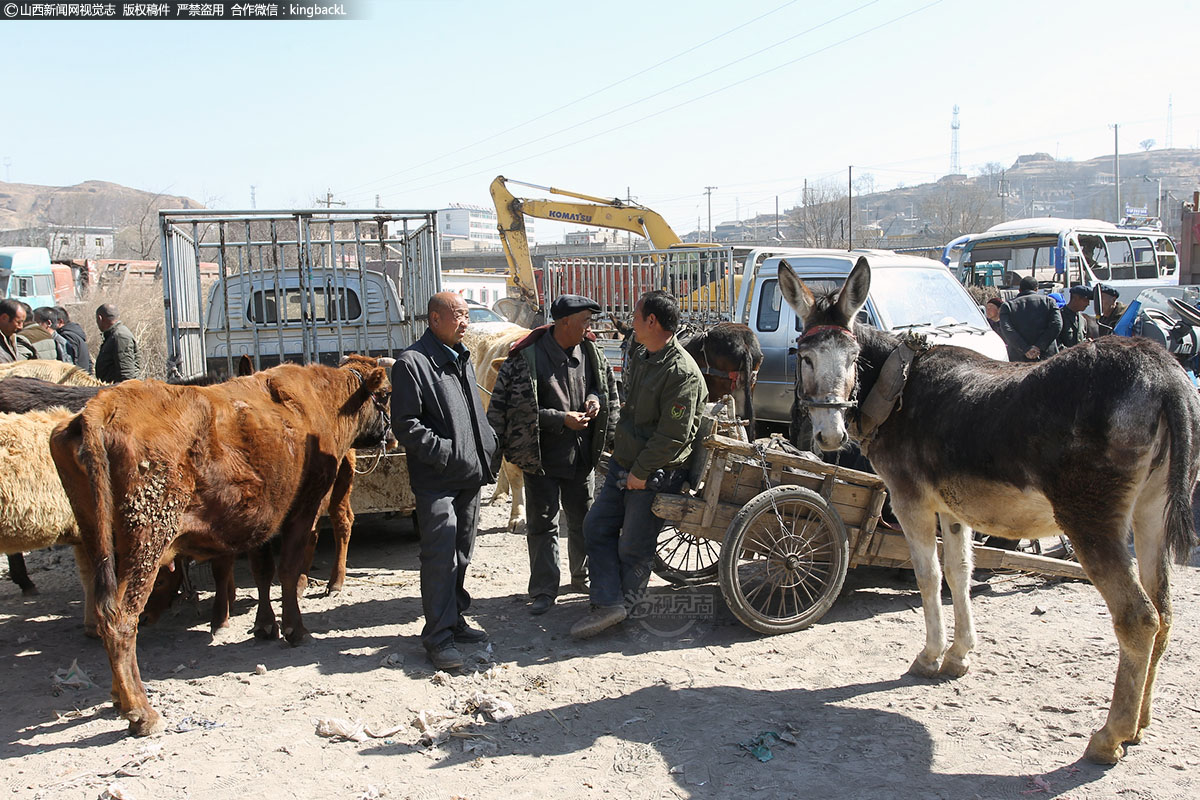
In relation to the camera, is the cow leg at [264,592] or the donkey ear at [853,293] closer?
the donkey ear at [853,293]

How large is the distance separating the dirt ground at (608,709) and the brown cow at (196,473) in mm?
423

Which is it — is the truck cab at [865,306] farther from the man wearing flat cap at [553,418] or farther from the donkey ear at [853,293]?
the donkey ear at [853,293]

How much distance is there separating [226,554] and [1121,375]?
4800 millimetres

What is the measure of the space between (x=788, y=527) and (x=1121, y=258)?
20033 mm

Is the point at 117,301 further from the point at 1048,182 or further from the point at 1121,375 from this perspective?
the point at 1048,182

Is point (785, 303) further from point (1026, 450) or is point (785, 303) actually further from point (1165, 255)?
point (1165, 255)

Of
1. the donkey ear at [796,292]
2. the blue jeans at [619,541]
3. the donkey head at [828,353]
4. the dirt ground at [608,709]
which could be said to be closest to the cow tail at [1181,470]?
the dirt ground at [608,709]

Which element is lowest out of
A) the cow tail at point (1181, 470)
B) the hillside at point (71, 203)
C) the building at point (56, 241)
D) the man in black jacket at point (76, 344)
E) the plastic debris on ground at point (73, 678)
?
the plastic debris on ground at point (73, 678)

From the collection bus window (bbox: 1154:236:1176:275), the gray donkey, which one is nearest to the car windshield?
the gray donkey

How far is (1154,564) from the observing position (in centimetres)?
377

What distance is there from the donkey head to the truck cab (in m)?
4.88

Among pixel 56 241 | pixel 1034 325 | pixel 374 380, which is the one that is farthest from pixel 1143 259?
pixel 56 241

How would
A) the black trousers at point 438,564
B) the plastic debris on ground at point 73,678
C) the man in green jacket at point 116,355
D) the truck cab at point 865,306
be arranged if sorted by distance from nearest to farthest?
1. the plastic debris on ground at point 73,678
2. the black trousers at point 438,564
3. the truck cab at point 865,306
4. the man in green jacket at point 116,355

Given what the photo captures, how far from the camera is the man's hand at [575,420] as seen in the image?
5484 mm
